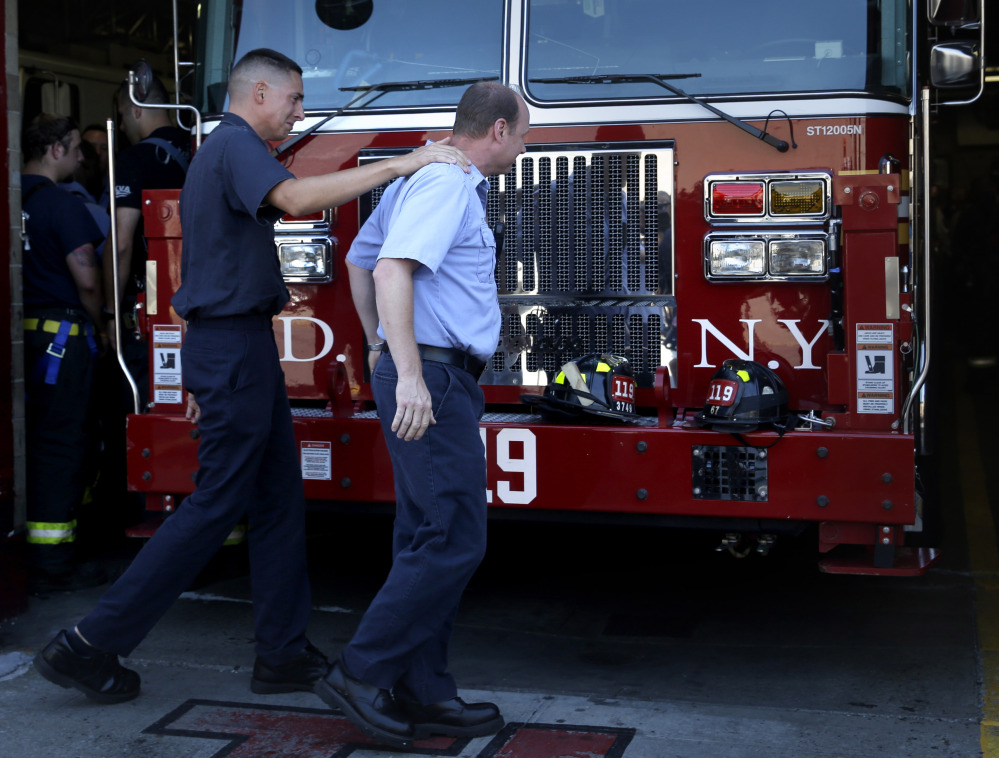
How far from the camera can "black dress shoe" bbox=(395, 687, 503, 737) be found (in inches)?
151

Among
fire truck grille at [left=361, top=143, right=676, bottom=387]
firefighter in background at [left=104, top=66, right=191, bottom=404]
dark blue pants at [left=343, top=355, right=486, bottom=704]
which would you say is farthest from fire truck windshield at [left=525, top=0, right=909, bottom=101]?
firefighter in background at [left=104, top=66, right=191, bottom=404]

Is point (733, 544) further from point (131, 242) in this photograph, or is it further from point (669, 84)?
point (131, 242)

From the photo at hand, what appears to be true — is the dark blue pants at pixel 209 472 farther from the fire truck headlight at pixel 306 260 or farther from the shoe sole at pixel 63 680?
the fire truck headlight at pixel 306 260

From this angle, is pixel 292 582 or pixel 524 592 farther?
pixel 524 592

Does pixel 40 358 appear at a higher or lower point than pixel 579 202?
lower

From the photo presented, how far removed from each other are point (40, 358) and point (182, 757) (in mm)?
2461

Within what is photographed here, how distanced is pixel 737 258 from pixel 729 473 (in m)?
0.83

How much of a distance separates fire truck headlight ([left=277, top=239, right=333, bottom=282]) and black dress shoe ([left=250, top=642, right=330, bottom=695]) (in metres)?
1.52

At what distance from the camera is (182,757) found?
3.73m

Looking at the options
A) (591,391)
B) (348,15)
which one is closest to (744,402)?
(591,391)

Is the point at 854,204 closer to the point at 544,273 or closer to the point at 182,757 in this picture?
the point at 544,273

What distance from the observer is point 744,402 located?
4.20m

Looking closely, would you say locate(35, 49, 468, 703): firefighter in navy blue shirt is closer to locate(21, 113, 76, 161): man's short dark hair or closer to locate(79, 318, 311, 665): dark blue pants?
locate(79, 318, 311, 665): dark blue pants

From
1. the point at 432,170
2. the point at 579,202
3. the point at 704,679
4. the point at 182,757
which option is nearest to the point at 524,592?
the point at 704,679
